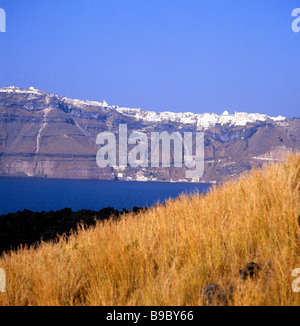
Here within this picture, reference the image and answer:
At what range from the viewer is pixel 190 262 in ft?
18.7

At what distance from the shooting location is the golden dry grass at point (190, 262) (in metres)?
4.77

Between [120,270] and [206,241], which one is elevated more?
[206,241]

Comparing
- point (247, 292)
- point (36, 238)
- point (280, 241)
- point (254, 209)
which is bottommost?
point (36, 238)

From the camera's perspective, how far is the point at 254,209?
6.15 meters

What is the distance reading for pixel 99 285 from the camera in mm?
5539

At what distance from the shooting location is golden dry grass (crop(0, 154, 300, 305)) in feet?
15.6
